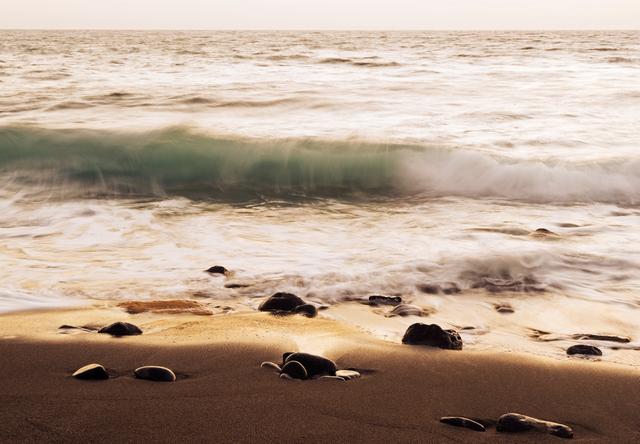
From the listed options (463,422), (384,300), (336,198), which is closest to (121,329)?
(384,300)

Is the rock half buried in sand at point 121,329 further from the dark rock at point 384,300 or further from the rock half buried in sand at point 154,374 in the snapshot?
the dark rock at point 384,300

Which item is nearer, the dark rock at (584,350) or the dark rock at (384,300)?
the dark rock at (584,350)

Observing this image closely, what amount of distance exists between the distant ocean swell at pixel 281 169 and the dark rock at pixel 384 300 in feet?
12.1

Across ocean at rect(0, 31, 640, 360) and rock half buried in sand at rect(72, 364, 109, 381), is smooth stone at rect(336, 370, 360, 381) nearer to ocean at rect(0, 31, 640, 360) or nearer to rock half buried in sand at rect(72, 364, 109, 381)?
ocean at rect(0, 31, 640, 360)

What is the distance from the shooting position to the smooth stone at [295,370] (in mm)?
2584

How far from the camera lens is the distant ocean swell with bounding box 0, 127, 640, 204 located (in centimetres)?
757

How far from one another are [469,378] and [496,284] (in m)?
1.66

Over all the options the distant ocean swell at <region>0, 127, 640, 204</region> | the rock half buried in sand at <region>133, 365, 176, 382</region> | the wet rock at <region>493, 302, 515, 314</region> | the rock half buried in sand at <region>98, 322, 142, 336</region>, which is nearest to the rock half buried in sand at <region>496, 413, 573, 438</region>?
the rock half buried in sand at <region>133, 365, 176, 382</region>

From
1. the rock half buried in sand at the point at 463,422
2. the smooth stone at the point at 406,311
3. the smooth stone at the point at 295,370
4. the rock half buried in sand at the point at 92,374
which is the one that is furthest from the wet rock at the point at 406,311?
the rock half buried in sand at the point at 92,374

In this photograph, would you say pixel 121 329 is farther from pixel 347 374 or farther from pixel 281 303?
pixel 347 374

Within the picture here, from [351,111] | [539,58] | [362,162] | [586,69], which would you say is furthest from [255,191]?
[539,58]

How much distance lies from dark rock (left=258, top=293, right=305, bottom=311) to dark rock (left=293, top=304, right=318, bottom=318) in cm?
3

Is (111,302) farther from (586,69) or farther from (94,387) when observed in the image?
(586,69)

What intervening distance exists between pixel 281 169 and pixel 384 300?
4.96 m
